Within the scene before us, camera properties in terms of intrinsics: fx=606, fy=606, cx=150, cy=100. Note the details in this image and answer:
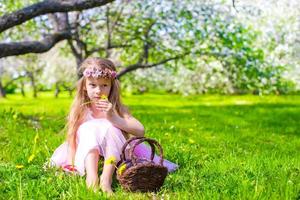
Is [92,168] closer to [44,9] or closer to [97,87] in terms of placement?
[97,87]

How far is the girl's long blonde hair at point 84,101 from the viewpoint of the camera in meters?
5.61

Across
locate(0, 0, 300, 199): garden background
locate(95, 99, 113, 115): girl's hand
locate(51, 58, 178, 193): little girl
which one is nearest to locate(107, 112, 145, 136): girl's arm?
locate(51, 58, 178, 193): little girl

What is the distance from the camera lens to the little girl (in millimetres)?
5079

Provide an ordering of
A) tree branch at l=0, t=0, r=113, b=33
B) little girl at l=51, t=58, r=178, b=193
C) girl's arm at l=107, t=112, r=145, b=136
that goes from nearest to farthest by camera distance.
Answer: little girl at l=51, t=58, r=178, b=193
girl's arm at l=107, t=112, r=145, b=136
tree branch at l=0, t=0, r=113, b=33

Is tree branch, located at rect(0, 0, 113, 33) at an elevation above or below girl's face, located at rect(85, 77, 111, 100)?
above

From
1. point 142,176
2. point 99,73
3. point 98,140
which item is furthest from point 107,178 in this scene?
point 99,73

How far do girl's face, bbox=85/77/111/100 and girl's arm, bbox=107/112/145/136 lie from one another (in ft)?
0.82

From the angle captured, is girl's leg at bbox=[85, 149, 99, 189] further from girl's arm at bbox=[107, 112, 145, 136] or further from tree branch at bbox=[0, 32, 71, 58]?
tree branch at bbox=[0, 32, 71, 58]

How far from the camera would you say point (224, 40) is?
55.3 feet

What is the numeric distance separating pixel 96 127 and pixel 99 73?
1.57 feet

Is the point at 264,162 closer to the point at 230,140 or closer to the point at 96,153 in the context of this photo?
the point at 96,153

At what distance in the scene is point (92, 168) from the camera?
16.3 ft

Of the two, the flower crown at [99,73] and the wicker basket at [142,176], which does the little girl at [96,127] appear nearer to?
the flower crown at [99,73]

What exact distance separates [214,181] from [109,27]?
1443 cm
